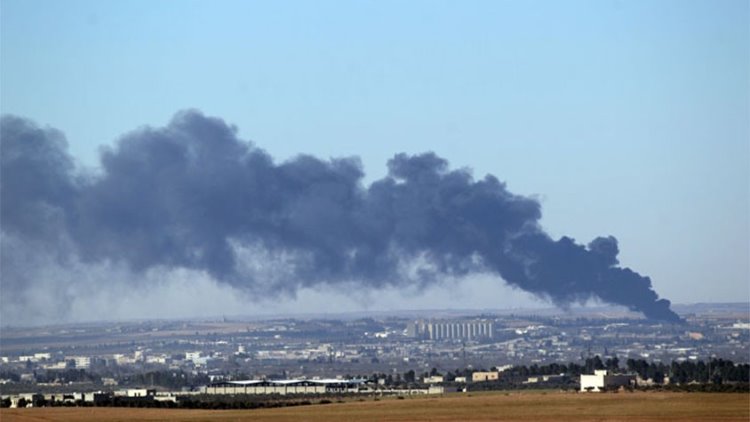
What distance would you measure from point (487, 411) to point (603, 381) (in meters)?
26.6

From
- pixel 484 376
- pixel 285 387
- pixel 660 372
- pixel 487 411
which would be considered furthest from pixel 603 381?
pixel 285 387

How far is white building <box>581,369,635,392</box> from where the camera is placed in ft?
391

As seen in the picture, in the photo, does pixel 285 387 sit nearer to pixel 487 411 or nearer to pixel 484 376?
pixel 484 376

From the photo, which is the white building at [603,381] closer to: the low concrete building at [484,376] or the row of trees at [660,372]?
the row of trees at [660,372]

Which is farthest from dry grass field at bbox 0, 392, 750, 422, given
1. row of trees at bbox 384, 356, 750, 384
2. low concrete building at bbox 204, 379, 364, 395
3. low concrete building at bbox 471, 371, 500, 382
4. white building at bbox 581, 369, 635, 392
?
low concrete building at bbox 471, 371, 500, 382

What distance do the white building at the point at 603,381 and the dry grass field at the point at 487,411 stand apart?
8.21 meters

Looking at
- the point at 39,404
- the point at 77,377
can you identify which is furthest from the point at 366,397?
the point at 77,377

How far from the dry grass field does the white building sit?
8214 mm

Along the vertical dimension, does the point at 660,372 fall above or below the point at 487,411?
above

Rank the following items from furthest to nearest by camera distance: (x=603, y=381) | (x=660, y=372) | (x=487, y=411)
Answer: (x=660, y=372) < (x=603, y=381) < (x=487, y=411)

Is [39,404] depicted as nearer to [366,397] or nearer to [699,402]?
[366,397]

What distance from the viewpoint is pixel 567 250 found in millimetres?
186125

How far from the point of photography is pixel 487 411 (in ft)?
315

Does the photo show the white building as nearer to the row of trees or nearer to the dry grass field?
the row of trees
